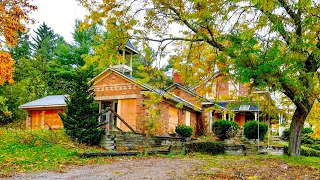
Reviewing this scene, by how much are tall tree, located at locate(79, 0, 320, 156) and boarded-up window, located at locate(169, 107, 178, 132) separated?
1212 centimetres

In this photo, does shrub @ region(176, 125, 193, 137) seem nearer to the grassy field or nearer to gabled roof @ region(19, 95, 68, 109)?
the grassy field

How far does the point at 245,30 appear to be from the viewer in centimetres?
872

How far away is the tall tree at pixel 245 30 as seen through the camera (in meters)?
7.89

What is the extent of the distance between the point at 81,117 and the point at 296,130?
32.0ft

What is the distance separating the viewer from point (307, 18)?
8078 mm

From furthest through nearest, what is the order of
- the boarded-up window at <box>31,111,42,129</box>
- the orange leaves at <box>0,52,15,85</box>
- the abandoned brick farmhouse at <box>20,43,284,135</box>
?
the boarded-up window at <box>31,111,42,129</box> → the abandoned brick farmhouse at <box>20,43,284,135</box> → the orange leaves at <box>0,52,15,85</box>

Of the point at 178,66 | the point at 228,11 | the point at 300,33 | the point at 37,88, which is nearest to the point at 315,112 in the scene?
the point at 300,33

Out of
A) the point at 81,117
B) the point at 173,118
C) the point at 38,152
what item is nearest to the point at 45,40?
the point at 173,118

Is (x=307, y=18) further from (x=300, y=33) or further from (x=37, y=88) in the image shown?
(x=37, y=88)

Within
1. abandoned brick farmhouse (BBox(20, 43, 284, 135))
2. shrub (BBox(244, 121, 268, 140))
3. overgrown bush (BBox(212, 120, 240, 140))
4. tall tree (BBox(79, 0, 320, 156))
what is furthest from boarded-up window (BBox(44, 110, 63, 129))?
tall tree (BBox(79, 0, 320, 156))

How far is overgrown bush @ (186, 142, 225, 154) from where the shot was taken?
702 inches

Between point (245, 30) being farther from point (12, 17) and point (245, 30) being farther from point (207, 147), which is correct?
point (12, 17)

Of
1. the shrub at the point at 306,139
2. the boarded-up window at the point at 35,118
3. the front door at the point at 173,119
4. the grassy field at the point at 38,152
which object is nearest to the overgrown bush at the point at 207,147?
the front door at the point at 173,119

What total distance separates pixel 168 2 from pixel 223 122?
13.0 meters
